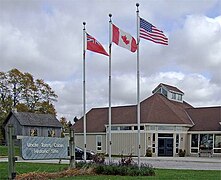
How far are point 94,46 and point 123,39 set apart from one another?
7.47 ft

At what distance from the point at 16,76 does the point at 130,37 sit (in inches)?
1749

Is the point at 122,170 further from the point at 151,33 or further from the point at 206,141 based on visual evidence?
the point at 206,141

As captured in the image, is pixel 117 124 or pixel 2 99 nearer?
pixel 117 124

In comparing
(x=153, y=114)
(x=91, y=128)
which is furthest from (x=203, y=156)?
(x=91, y=128)

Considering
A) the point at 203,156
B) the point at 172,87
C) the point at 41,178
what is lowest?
the point at 203,156

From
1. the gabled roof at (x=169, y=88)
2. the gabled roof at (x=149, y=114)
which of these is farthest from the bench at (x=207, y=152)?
the gabled roof at (x=169, y=88)

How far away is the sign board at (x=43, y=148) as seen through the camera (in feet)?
52.4

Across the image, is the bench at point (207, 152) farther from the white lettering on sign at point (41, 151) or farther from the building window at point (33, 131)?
the white lettering on sign at point (41, 151)

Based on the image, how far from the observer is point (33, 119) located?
186 feet

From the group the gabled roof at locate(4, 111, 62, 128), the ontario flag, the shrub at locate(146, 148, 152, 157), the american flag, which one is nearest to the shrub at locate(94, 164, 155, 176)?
the american flag

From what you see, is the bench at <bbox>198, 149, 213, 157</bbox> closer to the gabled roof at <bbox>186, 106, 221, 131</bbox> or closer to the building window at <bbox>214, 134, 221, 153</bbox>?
the building window at <bbox>214, 134, 221, 153</bbox>

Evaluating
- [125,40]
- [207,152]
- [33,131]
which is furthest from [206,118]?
[125,40]

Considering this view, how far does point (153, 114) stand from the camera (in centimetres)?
4616

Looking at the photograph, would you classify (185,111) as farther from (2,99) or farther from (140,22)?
(140,22)
